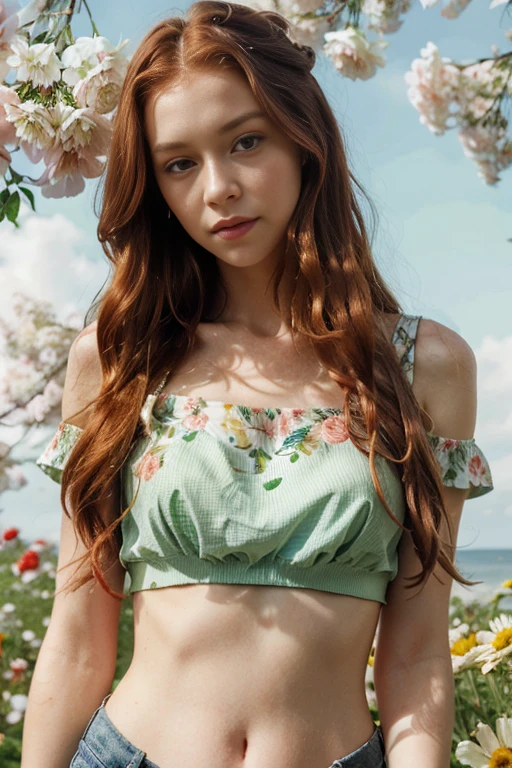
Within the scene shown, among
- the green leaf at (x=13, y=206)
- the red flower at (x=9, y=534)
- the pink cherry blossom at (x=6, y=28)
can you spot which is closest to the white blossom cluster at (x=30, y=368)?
the red flower at (x=9, y=534)

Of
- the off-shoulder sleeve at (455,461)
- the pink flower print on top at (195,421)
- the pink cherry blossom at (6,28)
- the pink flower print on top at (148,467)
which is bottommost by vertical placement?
the off-shoulder sleeve at (455,461)

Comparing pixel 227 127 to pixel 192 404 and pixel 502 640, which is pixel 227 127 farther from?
pixel 502 640

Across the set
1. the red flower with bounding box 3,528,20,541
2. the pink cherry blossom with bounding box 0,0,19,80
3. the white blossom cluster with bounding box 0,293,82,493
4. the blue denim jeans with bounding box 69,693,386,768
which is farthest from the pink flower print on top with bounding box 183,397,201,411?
the red flower with bounding box 3,528,20,541

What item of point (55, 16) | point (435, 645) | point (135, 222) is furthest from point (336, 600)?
point (55, 16)

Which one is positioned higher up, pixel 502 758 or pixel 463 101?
pixel 463 101

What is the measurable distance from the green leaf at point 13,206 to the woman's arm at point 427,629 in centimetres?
91

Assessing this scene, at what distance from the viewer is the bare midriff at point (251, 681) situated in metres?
1.54

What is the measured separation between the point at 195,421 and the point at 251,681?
479 mm

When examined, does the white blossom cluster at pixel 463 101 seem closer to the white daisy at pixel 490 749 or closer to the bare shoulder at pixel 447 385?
the bare shoulder at pixel 447 385

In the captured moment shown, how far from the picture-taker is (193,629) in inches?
63.9

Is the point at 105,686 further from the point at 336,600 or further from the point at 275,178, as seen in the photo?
the point at 275,178

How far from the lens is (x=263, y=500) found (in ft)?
5.40

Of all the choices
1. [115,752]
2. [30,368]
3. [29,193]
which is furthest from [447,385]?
[30,368]

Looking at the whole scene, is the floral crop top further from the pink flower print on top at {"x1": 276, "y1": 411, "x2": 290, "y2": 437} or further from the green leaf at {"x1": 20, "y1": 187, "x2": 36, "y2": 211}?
the green leaf at {"x1": 20, "y1": 187, "x2": 36, "y2": 211}
